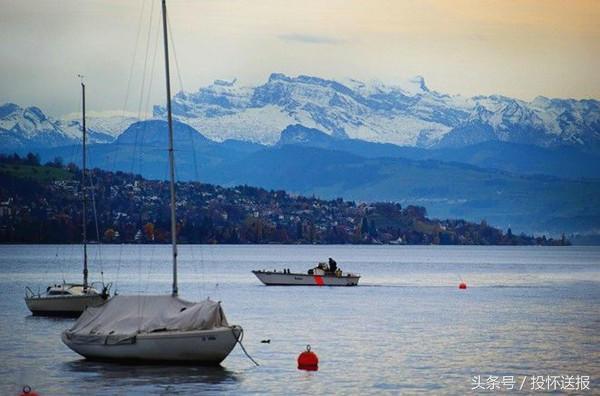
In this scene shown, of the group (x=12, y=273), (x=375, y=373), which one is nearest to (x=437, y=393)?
(x=375, y=373)

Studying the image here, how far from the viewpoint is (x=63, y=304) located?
→ 84500 millimetres

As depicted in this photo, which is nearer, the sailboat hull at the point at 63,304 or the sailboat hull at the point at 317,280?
the sailboat hull at the point at 63,304

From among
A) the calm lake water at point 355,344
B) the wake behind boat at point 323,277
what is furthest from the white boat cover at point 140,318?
the wake behind boat at point 323,277

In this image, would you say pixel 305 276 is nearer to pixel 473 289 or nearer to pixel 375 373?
pixel 473 289

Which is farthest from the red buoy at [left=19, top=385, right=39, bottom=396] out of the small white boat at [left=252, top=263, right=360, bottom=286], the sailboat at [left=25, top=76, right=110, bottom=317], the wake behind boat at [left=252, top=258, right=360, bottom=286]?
the small white boat at [left=252, top=263, right=360, bottom=286]

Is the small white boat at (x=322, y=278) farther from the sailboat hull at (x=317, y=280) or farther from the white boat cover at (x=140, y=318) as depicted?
the white boat cover at (x=140, y=318)

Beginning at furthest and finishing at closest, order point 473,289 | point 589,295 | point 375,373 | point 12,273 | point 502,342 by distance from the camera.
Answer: point 12,273
point 473,289
point 589,295
point 502,342
point 375,373

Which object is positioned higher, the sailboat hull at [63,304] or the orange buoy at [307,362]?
the sailboat hull at [63,304]

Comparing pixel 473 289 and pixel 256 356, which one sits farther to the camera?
pixel 473 289

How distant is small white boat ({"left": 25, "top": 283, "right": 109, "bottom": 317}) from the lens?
274 feet

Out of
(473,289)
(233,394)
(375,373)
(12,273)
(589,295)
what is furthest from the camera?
(12,273)

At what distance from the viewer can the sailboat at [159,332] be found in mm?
53844

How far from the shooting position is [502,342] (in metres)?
73.8

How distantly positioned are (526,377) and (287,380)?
10165 millimetres
